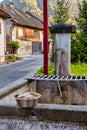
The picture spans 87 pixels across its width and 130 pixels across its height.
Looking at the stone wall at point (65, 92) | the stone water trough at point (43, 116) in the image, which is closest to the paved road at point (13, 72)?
the stone wall at point (65, 92)

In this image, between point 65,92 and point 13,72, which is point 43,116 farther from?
point 13,72

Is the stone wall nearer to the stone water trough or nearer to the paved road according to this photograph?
the stone water trough

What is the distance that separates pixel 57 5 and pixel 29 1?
134333 mm

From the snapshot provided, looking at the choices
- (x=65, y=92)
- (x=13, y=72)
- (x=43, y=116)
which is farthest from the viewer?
(x=13, y=72)

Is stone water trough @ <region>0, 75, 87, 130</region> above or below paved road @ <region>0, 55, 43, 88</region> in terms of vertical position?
above

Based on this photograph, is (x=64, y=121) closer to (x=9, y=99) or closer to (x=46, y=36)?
(x=9, y=99)

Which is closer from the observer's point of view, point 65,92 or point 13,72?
point 65,92

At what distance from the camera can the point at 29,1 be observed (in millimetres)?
157000

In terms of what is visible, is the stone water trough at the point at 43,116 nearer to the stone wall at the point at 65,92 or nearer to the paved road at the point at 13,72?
the stone wall at the point at 65,92

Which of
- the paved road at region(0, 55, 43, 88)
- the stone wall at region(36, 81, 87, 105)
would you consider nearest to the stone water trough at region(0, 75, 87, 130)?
the stone wall at region(36, 81, 87, 105)

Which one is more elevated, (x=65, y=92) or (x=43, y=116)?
(x=43, y=116)

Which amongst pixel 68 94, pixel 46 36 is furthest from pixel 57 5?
pixel 68 94

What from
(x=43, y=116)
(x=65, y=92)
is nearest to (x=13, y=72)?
(x=65, y=92)

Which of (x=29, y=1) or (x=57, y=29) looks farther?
(x=29, y=1)
